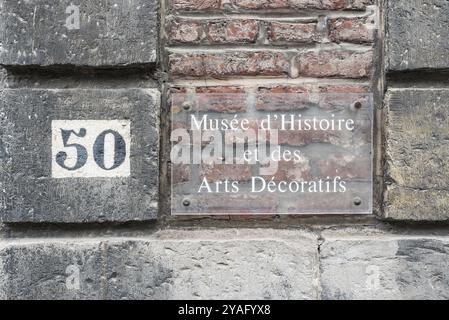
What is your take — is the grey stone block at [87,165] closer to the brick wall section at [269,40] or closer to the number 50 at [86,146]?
the number 50 at [86,146]

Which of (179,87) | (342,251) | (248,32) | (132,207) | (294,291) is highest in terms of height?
(248,32)

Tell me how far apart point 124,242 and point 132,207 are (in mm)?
123

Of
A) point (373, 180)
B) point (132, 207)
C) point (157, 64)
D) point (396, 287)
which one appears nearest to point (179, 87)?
point (157, 64)

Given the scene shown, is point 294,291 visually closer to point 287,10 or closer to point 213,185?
point 213,185

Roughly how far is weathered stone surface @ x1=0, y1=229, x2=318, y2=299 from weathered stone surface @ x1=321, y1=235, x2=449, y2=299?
7 centimetres

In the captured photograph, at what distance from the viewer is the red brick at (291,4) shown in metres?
2.17

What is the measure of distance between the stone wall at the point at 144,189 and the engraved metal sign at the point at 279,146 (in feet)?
0.30

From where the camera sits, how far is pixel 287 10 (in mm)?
2174

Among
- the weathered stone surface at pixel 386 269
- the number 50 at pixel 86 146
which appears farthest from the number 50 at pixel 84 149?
the weathered stone surface at pixel 386 269

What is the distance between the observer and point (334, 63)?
2.16 meters

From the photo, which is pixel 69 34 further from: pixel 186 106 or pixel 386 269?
→ pixel 386 269

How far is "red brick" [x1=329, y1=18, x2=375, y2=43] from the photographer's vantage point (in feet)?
7.10

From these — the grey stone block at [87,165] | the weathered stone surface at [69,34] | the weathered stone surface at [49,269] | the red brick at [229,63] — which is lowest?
the weathered stone surface at [49,269]

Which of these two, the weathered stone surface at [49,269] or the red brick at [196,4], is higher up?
the red brick at [196,4]
